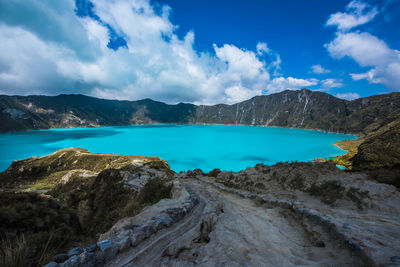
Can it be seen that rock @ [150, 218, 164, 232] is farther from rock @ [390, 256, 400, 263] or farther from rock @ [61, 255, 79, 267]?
rock @ [390, 256, 400, 263]

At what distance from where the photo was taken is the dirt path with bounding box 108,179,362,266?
4488mm

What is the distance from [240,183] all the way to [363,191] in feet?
34.1

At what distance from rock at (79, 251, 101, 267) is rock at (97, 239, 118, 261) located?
0.27 metres

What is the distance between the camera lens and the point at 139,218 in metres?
8.33

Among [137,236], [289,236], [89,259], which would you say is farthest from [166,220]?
[289,236]

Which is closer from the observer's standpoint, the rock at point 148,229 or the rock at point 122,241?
the rock at point 122,241

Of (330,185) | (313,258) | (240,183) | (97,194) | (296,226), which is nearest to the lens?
(313,258)

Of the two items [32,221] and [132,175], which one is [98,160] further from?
[32,221]

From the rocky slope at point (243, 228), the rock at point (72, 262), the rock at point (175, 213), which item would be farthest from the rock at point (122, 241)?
the rock at point (175, 213)

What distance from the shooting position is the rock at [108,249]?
4657 millimetres

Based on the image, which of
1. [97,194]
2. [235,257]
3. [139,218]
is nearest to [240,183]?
[139,218]

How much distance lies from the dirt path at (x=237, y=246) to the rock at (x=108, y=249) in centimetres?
20

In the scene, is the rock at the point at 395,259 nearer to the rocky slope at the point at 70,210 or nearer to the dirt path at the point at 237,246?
the dirt path at the point at 237,246

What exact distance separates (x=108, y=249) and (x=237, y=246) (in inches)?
157
